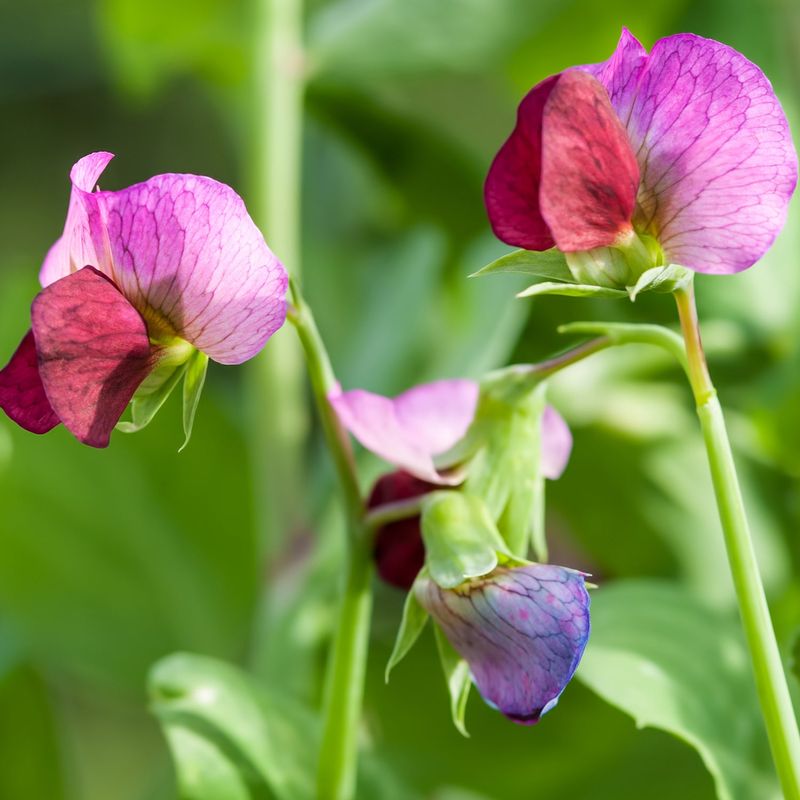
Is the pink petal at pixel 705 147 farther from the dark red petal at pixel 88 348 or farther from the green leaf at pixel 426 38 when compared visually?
the green leaf at pixel 426 38

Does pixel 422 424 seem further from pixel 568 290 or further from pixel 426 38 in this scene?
pixel 426 38

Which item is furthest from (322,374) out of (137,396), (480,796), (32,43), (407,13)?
(32,43)

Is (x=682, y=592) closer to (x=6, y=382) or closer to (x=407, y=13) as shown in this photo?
(x=6, y=382)

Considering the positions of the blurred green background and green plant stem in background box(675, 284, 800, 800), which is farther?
the blurred green background

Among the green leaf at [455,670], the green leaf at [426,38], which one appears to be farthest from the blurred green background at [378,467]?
the green leaf at [455,670]

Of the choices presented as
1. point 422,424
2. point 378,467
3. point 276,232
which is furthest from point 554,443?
point 276,232

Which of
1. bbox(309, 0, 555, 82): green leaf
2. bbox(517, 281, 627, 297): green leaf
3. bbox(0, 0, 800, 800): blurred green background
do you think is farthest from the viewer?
bbox(309, 0, 555, 82): green leaf

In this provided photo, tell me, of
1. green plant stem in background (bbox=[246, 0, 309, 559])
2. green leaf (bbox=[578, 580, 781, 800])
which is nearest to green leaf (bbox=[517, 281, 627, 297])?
green leaf (bbox=[578, 580, 781, 800])

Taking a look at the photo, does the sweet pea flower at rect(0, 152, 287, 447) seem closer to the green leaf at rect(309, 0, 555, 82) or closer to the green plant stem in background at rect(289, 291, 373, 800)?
the green plant stem in background at rect(289, 291, 373, 800)

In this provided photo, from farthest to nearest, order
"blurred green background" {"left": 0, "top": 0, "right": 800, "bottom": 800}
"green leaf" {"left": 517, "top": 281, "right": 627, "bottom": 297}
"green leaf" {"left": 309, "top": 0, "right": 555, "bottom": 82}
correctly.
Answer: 1. "green leaf" {"left": 309, "top": 0, "right": 555, "bottom": 82}
2. "blurred green background" {"left": 0, "top": 0, "right": 800, "bottom": 800}
3. "green leaf" {"left": 517, "top": 281, "right": 627, "bottom": 297}
